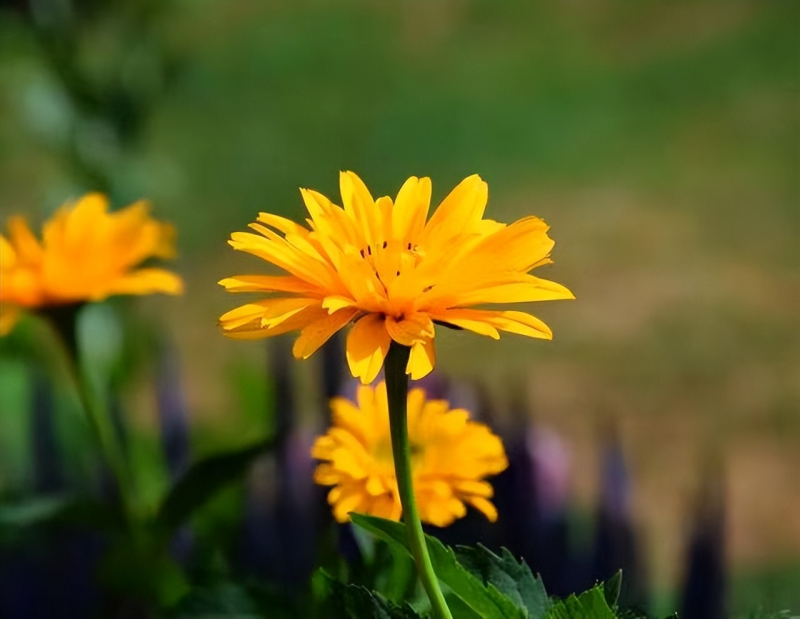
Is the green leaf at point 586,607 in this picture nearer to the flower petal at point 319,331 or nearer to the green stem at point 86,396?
the flower petal at point 319,331

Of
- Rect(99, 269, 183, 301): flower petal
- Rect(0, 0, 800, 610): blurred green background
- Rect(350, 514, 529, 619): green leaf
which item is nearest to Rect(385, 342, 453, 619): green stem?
Rect(350, 514, 529, 619): green leaf

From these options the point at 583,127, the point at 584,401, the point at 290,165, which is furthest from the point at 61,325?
the point at 583,127

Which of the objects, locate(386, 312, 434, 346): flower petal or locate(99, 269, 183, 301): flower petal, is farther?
locate(99, 269, 183, 301): flower petal

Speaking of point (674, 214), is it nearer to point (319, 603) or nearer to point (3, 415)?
point (3, 415)

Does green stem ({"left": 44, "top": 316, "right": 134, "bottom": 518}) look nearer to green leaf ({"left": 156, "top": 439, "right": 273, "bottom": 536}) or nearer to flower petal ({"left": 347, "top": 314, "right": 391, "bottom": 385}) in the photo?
green leaf ({"left": 156, "top": 439, "right": 273, "bottom": 536})

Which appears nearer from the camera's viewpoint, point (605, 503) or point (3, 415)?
point (605, 503)

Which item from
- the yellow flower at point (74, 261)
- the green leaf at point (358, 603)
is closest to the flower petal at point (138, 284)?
the yellow flower at point (74, 261)

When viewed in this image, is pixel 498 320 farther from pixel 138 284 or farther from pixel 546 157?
pixel 546 157
